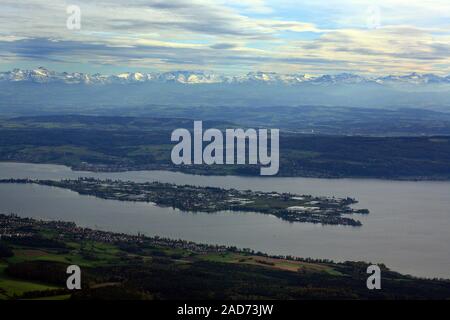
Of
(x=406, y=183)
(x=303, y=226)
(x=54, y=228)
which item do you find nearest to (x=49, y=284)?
(x=54, y=228)
